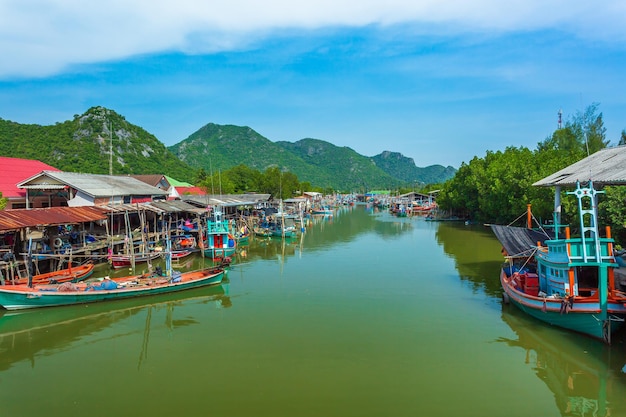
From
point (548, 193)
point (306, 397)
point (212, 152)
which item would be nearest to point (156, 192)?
point (306, 397)

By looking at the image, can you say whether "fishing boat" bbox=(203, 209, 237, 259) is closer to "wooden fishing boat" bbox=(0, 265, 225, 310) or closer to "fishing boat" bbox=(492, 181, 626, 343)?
→ "wooden fishing boat" bbox=(0, 265, 225, 310)

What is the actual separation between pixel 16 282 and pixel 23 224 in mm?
2461

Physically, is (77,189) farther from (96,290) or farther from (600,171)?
(600,171)

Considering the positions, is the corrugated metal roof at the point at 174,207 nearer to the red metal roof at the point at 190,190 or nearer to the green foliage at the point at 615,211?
the red metal roof at the point at 190,190

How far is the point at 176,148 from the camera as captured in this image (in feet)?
506

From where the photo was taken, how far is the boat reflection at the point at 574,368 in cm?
923

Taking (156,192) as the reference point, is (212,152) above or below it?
above

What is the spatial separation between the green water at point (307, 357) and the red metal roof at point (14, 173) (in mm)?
14689

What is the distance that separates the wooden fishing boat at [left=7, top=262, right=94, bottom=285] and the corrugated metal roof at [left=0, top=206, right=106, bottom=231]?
7.36ft

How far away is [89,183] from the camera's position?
89.3 ft

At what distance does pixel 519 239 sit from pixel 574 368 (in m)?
7.85

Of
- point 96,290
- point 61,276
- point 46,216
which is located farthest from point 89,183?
point 96,290

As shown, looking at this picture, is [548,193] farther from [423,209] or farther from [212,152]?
[212,152]

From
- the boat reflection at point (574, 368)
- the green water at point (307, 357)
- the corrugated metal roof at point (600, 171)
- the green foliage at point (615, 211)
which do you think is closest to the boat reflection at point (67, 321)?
the green water at point (307, 357)
